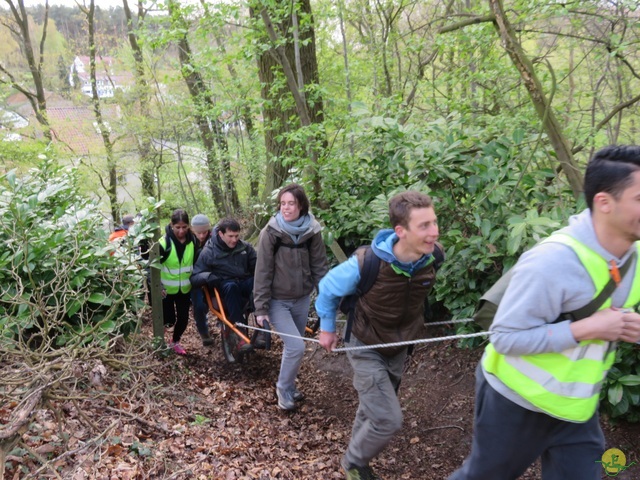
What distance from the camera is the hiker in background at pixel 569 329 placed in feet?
6.33

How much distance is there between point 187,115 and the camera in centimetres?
1542

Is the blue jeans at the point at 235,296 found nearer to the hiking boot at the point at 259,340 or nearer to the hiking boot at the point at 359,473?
the hiking boot at the point at 259,340

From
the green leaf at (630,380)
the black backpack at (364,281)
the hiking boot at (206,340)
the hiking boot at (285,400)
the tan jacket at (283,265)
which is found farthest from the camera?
the hiking boot at (206,340)

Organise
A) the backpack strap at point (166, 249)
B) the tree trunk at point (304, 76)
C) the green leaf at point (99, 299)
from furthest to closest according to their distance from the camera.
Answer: the tree trunk at point (304, 76) < the backpack strap at point (166, 249) < the green leaf at point (99, 299)

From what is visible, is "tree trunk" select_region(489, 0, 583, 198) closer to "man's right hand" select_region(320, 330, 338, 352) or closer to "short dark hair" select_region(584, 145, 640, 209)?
"short dark hair" select_region(584, 145, 640, 209)

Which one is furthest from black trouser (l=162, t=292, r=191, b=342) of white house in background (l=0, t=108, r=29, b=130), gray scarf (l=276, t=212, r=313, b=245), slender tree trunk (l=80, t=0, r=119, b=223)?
white house in background (l=0, t=108, r=29, b=130)

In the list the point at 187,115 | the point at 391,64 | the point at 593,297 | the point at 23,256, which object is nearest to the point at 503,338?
the point at 593,297

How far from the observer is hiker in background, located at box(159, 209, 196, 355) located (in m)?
5.62

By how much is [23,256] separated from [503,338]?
4.05 meters

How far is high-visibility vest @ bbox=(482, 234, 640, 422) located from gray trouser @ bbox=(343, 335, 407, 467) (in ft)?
4.23

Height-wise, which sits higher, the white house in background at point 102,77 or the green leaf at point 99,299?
the white house in background at point 102,77

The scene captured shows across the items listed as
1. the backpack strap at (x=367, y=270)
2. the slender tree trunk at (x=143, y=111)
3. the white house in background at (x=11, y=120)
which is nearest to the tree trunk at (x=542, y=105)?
the backpack strap at (x=367, y=270)

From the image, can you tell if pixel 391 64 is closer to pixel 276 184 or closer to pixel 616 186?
pixel 276 184

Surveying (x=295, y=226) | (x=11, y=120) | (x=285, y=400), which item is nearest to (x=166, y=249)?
(x=295, y=226)
